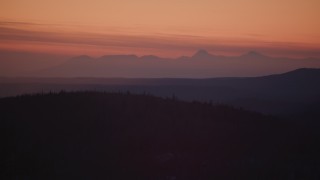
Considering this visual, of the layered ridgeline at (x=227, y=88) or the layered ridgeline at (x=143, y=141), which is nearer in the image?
the layered ridgeline at (x=143, y=141)

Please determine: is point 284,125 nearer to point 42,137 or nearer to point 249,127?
point 249,127

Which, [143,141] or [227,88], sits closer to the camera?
[143,141]

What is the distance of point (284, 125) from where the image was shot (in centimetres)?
2136

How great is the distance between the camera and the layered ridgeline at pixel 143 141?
15.8 meters

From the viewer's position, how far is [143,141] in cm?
1762

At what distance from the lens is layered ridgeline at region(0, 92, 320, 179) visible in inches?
622

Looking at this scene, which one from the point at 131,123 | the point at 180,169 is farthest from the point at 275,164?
the point at 131,123

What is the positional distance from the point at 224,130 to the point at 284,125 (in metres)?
3.11

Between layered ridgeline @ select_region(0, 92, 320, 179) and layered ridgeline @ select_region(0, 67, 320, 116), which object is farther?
layered ridgeline @ select_region(0, 67, 320, 116)

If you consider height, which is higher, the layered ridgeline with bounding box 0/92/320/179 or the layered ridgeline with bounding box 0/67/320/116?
the layered ridgeline with bounding box 0/92/320/179

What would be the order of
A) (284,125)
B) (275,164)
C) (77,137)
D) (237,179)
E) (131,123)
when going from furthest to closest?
(284,125) → (131,123) → (77,137) → (275,164) → (237,179)

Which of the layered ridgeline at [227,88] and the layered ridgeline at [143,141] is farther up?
the layered ridgeline at [143,141]

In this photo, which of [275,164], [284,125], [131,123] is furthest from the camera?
[284,125]

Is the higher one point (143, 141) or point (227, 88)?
point (143, 141)
